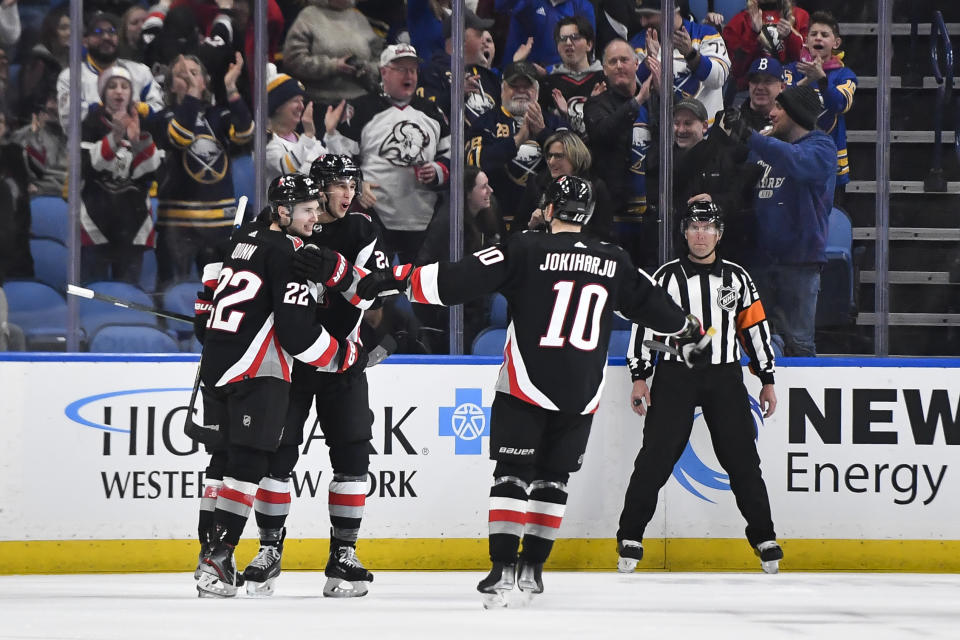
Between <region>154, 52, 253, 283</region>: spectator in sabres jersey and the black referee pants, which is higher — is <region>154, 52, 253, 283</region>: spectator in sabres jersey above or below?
above

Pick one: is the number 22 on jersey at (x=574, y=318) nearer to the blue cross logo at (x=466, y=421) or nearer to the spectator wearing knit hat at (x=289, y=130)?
Answer: the blue cross logo at (x=466, y=421)

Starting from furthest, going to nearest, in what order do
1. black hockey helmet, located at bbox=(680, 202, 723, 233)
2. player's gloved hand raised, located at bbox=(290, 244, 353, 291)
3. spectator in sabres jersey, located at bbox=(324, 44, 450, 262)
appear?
spectator in sabres jersey, located at bbox=(324, 44, 450, 262), black hockey helmet, located at bbox=(680, 202, 723, 233), player's gloved hand raised, located at bbox=(290, 244, 353, 291)

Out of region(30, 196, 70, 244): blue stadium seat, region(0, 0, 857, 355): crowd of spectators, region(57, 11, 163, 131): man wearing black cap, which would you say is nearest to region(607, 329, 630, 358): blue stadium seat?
region(0, 0, 857, 355): crowd of spectators

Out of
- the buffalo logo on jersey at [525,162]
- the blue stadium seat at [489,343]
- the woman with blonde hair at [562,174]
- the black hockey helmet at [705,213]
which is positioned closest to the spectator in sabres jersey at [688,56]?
the woman with blonde hair at [562,174]

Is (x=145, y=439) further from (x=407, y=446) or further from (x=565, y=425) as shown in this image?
(x=565, y=425)

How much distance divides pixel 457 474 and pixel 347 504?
33.3 inches

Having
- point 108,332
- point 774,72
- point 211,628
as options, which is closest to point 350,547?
point 211,628

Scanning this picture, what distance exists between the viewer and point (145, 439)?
167 inches

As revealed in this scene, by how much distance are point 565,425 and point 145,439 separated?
166cm

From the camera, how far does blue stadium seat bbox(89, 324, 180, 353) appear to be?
4957mm

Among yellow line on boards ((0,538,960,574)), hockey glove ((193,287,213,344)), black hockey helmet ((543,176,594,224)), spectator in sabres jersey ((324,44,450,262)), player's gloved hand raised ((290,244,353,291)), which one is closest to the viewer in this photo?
player's gloved hand raised ((290,244,353,291))

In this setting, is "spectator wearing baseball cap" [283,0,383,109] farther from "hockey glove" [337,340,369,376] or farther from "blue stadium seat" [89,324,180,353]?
"hockey glove" [337,340,369,376]

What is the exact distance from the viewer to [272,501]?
3.57m

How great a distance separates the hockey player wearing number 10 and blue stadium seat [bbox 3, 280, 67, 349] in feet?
6.91
